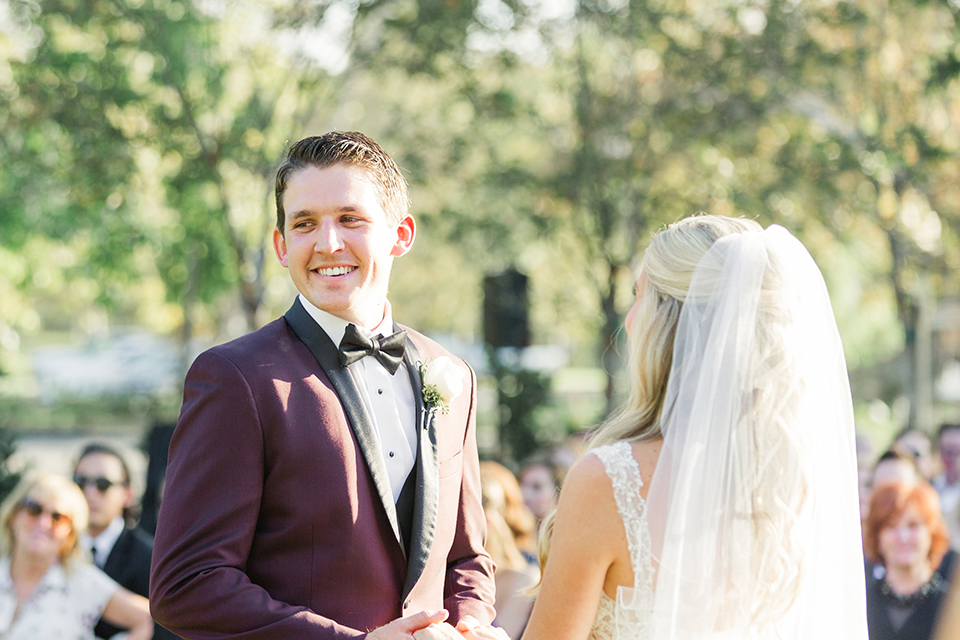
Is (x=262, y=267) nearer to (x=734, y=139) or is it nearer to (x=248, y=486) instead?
(x=734, y=139)

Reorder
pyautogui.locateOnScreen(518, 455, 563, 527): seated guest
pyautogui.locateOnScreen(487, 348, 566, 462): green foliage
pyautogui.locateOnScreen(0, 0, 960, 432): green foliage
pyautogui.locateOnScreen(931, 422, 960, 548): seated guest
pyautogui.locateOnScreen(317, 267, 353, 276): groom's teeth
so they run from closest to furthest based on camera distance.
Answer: pyautogui.locateOnScreen(317, 267, 353, 276): groom's teeth < pyautogui.locateOnScreen(518, 455, 563, 527): seated guest < pyautogui.locateOnScreen(931, 422, 960, 548): seated guest < pyautogui.locateOnScreen(0, 0, 960, 432): green foliage < pyautogui.locateOnScreen(487, 348, 566, 462): green foliage

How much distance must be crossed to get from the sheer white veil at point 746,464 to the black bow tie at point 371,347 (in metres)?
0.70

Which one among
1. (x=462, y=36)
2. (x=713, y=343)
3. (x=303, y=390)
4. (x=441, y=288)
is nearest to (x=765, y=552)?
(x=713, y=343)

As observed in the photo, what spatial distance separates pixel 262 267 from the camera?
10.9 m

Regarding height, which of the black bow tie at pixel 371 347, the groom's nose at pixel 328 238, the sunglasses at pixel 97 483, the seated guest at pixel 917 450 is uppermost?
the groom's nose at pixel 328 238

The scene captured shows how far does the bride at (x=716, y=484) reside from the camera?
2.15m

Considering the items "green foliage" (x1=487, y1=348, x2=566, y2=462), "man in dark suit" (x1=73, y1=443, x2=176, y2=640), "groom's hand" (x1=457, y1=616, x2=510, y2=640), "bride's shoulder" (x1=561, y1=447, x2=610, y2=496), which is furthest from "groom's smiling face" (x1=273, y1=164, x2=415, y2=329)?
"green foliage" (x1=487, y1=348, x2=566, y2=462)

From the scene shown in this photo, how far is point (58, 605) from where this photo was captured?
4.29 meters

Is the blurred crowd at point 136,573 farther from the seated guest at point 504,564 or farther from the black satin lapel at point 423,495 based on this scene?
the black satin lapel at point 423,495

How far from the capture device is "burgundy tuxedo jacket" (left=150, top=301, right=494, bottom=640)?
1.92m

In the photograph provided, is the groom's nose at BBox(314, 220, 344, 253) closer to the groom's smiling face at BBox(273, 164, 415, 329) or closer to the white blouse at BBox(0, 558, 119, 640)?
the groom's smiling face at BBox(273, 164, 415, 329)

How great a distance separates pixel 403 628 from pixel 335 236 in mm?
920

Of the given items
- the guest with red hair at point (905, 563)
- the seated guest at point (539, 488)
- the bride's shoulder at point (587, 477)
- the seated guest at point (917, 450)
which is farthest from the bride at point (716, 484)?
the seated guest at point (917, 450)

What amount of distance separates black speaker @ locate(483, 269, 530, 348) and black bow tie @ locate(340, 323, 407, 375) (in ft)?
33.9
